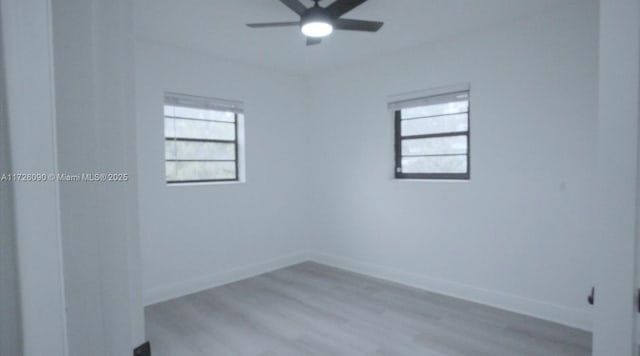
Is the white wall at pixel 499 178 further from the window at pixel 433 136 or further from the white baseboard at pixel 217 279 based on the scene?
the white baseboard at pixel 217 279

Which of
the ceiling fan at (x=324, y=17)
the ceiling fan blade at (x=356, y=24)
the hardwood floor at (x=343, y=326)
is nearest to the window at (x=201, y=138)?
the hardwood floor at (x=343, y=326)

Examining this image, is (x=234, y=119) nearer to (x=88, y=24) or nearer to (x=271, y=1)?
(x=271, y=1)

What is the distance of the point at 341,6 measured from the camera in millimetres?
2268

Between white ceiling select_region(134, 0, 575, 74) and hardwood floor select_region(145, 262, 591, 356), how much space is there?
263cm

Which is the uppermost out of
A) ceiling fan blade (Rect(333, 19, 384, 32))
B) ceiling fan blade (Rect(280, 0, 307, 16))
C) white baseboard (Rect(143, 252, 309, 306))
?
ceiling fan blade (Rect(280, 0, 307, 16))

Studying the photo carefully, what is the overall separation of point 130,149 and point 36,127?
153mm

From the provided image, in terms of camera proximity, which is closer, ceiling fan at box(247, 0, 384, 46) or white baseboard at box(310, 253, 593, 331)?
ceiling fan at box(247, 0, 384, 46)

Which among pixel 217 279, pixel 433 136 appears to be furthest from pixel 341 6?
pixel 217 279

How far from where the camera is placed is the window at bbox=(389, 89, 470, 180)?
11.3 ft

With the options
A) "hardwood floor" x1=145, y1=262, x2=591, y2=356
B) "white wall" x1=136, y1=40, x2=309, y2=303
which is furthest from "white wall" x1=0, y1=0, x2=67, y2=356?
"white wall" x1=136, y1=40, x2=309, y2=303

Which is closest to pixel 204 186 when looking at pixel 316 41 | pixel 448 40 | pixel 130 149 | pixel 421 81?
pixel 316 41

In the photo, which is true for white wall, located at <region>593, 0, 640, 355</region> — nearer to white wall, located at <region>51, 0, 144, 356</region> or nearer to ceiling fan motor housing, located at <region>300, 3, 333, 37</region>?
white wall, located at <region>51, 0, 144, 356</region>

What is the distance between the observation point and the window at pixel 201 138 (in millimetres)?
3555

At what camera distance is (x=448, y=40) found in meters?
3.37
